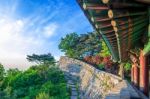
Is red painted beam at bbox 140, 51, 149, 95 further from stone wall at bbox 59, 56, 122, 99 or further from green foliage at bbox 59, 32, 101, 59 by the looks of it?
green foliage at bbox 59, 32, 101, 59

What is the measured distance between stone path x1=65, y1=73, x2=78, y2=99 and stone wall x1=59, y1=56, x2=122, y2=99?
431mm

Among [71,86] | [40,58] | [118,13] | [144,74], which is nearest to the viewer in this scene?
[118,13]

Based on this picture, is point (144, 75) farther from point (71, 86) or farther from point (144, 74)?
point (71, 86)

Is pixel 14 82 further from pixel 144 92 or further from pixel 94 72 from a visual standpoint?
pixel 144 92

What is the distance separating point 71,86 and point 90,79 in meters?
1.36

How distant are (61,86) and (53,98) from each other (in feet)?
10.1

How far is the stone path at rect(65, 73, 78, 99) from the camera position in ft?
90.2

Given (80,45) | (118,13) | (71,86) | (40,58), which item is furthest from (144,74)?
(80,45)

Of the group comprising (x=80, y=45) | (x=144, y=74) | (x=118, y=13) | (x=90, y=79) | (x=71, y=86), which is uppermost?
(x=80, y=45)

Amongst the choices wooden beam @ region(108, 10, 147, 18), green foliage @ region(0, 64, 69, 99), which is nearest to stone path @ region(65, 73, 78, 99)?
green foliage @ region(0, 64, 69, 99)

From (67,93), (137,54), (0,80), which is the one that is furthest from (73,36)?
(137,54)

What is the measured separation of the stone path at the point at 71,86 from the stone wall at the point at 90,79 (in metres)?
0.43

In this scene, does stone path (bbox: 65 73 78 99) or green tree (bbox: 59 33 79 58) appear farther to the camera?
green tree (bbox: 59 33 79 58)

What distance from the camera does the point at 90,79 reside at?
29828 mm
